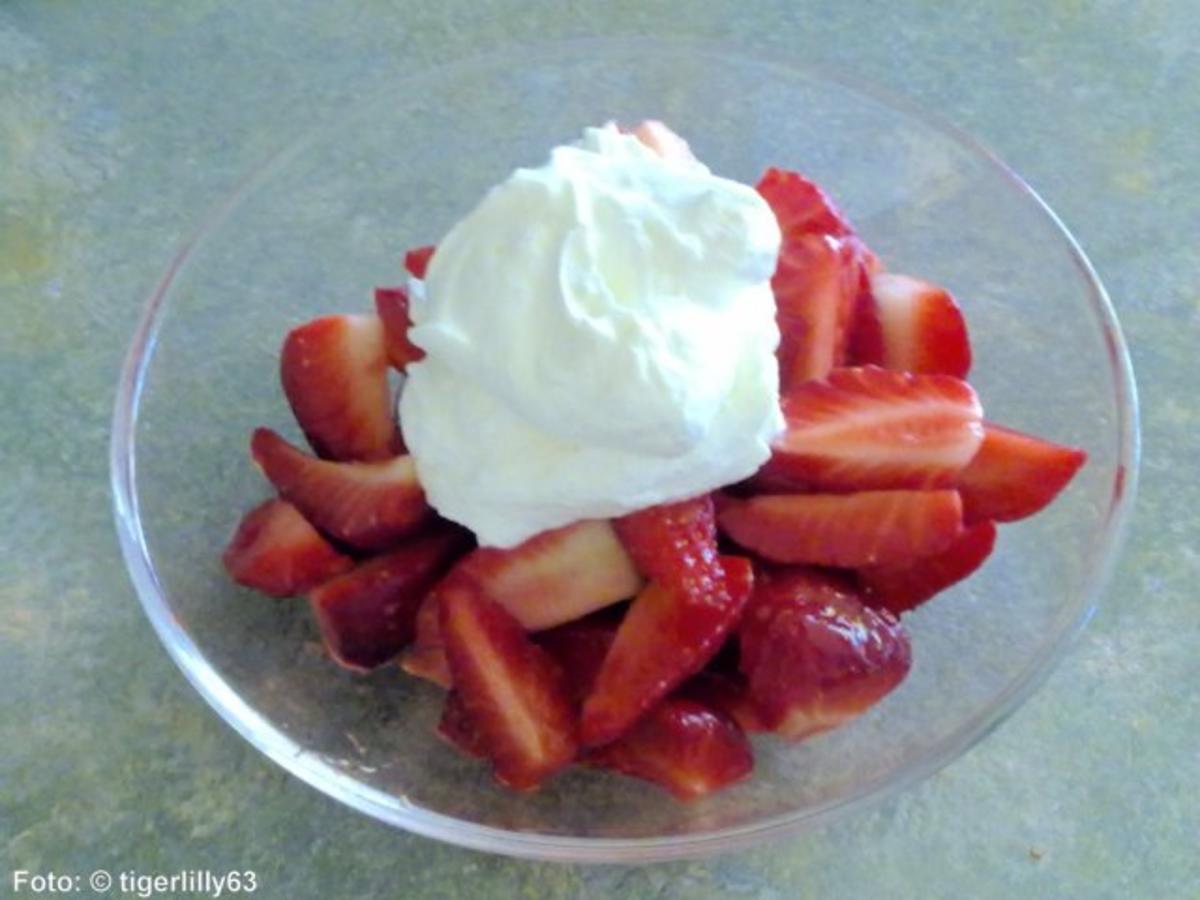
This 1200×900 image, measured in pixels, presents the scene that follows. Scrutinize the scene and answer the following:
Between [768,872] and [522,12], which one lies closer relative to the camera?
[768,872]

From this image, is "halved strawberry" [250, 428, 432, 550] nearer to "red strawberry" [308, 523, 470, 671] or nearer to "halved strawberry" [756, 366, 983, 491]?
"red strawberry" [308, 523, 470, 671]

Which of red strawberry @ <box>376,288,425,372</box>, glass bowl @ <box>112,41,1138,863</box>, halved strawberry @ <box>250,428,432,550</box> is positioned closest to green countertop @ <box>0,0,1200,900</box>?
glass bowl @ <box>112,41,1138,863</box>

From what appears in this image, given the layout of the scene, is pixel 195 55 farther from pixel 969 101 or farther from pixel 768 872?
pixel 768 872

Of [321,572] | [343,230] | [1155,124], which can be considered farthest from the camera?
[1155,124]

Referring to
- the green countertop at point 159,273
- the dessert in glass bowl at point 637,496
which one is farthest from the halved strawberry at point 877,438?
the green countertop at point 159,273

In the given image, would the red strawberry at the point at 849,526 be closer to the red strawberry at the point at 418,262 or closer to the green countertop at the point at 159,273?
the green countertop at the point at 159,273

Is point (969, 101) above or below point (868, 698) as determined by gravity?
above

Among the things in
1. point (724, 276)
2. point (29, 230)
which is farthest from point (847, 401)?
point (29, 230)
